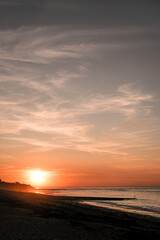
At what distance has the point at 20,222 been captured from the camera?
19.3 meters

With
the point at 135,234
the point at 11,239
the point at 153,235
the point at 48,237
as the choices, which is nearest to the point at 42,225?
the point at 48,237

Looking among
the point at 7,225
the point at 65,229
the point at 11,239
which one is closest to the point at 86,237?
the point at 65,229

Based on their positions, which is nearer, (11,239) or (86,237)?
(11,239)

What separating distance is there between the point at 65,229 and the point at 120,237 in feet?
16.9

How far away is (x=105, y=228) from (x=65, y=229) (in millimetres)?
4433

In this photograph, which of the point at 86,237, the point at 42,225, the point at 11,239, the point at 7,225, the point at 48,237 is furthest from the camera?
the point at 42,225

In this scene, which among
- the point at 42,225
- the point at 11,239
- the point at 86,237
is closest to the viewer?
the point at 11,239

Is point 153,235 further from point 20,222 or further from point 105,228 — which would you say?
point 20,222

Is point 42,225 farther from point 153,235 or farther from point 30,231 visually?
point 153,235

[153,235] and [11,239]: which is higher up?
[11,239]

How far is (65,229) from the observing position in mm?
18500

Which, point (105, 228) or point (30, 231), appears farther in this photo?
point (105, 228)

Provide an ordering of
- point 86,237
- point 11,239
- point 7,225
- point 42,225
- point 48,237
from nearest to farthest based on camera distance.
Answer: point 11,239 < point 48,237 < point 86,237 < point 7,225 < point 42,225

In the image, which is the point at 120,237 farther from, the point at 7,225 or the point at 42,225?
the point at 7,225
